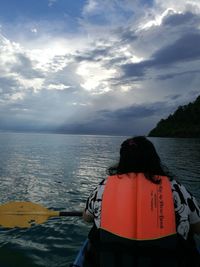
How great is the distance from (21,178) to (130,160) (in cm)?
1910

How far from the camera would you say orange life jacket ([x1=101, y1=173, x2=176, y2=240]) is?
12.3ft

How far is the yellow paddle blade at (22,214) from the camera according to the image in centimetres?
668

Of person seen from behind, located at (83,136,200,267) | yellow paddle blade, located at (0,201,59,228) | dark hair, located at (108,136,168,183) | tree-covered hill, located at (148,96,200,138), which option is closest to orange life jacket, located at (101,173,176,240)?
person seen from behind, located at (83,136,200,267)

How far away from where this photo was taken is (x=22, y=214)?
267 inches

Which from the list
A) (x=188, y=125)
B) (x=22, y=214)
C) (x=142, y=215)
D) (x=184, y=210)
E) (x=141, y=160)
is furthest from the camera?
(x=188, y=125)

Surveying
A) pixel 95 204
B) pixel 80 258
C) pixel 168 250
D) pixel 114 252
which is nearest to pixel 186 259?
pixel 168 250

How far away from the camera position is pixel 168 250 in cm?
376

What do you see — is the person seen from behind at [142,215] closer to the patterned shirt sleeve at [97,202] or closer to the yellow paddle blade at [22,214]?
the patterned shirt sleeve at [97,202]

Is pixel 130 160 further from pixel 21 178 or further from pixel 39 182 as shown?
pixel 21 178

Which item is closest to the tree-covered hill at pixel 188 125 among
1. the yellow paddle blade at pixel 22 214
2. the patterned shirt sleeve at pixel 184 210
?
the yellow paddle blade at pixel 22 214

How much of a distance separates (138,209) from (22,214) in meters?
3.76

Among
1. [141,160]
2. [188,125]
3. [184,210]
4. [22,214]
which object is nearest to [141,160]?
[141,160]

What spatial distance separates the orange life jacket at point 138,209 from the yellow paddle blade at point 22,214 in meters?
3.04

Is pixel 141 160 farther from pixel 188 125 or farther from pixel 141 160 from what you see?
pixel 188 125
